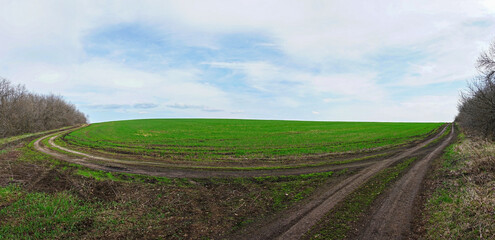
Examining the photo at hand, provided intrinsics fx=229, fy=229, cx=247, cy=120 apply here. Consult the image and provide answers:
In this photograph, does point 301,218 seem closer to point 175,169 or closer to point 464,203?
point 464,203

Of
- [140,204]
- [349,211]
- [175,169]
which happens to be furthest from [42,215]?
[349,211]

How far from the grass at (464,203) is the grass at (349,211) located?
1.99 m

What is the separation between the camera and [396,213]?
866 centimetres

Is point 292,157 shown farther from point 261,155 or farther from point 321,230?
point 321,230

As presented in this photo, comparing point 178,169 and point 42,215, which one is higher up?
point 178,169

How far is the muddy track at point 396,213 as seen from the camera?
7.27 m

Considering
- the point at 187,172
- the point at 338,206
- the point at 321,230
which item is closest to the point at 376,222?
the point at 338,206

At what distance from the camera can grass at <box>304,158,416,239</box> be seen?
286 inches

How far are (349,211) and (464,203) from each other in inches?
153

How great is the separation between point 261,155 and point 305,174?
6741 millimetres

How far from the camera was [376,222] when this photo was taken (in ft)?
26.1

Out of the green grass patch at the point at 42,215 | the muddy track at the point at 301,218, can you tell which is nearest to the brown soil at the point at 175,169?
the muddy track at the point at 301,218

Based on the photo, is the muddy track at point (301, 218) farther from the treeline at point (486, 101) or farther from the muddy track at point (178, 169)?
the treeline at point (486, 101)

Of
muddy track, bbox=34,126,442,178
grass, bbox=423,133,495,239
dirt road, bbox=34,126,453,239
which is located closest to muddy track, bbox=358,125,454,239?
dirt road, bbox=34,126,453,239
